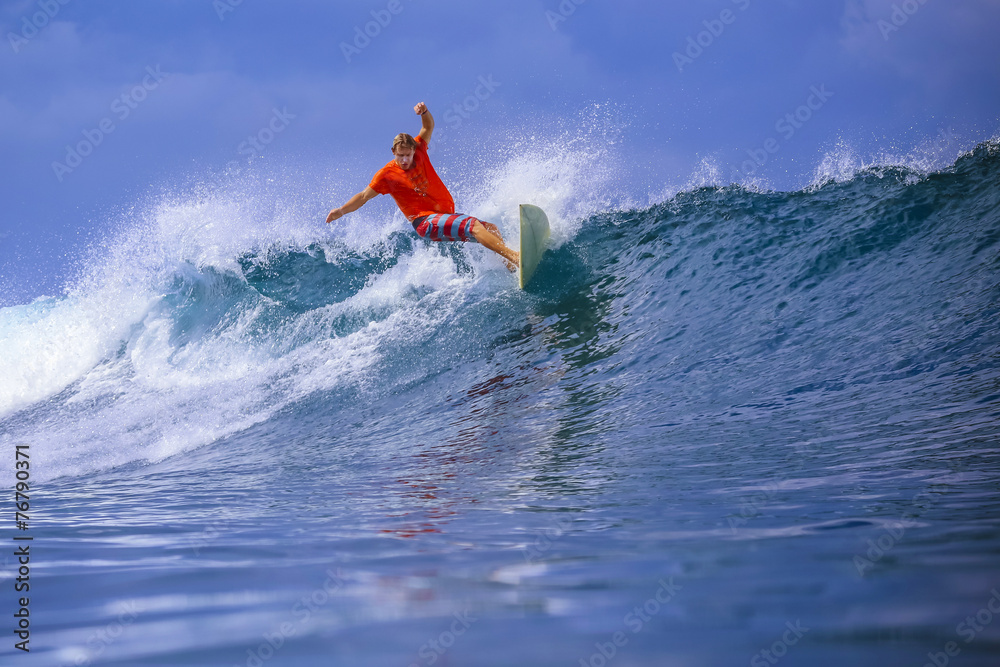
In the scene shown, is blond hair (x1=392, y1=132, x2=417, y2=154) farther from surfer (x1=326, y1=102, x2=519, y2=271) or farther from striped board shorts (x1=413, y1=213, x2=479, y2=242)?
striped board shorts (x1=413, y1=213, x2=479, y2=242)

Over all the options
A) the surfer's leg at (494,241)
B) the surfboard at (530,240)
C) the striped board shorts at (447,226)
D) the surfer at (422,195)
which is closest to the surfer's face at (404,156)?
the surfer at (422,195)

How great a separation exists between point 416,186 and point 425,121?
66cm

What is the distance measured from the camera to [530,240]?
289 inches

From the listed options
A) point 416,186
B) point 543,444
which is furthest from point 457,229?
point 543,444

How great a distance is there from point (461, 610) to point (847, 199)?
26.0 ft

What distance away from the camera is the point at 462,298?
7.27 m

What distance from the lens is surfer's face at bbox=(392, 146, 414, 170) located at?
662 cm

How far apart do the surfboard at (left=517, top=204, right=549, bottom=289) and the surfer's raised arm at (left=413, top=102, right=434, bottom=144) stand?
1185mm

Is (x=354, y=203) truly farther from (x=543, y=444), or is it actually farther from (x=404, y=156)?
(x=543, y=444)

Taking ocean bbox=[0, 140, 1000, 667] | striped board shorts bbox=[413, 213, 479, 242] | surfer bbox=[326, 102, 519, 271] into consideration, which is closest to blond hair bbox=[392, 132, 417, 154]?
surfer bbox=[326, 102, 519, 271]

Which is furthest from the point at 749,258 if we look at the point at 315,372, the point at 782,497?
the point at 782,497

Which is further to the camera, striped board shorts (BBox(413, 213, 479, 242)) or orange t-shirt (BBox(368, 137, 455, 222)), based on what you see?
striped board shorts (BBox(413, 213, 479, 242))

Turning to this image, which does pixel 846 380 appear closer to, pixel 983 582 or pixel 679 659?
pixel 983 582

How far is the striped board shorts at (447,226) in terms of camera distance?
6.84 meters
